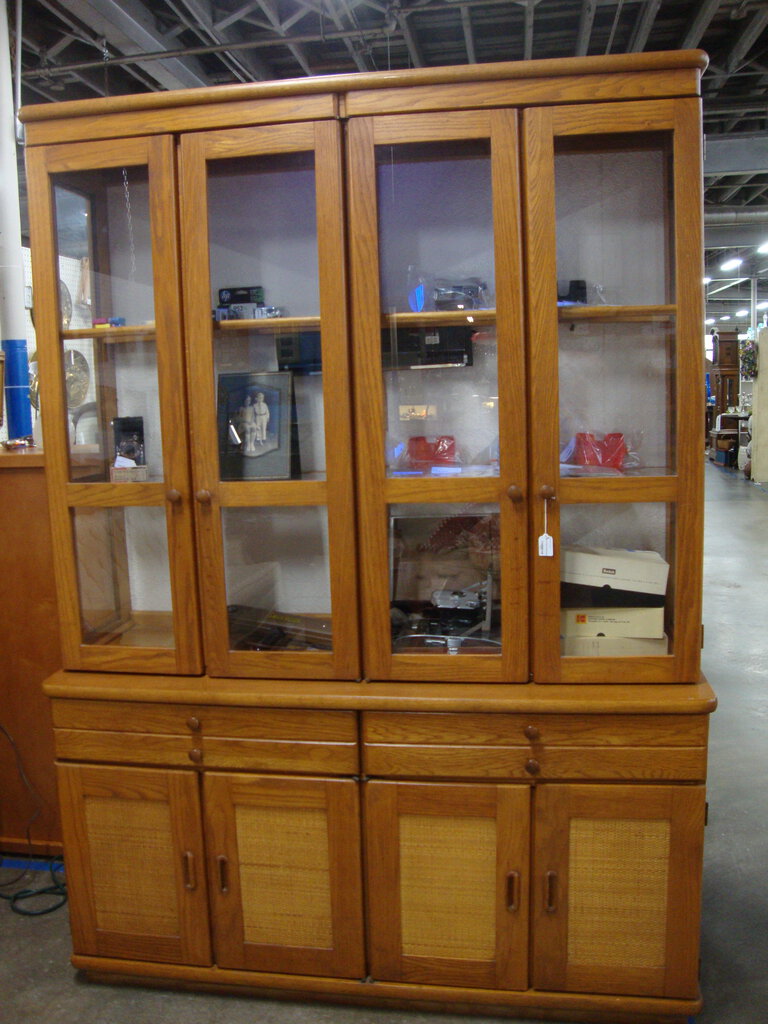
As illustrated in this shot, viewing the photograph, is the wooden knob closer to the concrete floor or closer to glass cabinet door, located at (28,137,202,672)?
glass cabinet door, located at (28,137,202,672)

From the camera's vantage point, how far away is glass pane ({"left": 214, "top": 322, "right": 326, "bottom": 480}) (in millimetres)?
2084

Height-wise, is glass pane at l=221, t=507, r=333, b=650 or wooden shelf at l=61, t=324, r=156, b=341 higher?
wooden shelf at l=61, t=324, r=156, b=341

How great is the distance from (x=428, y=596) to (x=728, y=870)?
61.8 inches

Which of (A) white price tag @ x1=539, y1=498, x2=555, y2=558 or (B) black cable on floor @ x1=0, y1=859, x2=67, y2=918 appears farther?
(B) black cable on floor @ x1=0, y1=859, x2=67, y2=918

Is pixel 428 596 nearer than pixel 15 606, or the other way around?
pixel 428 596

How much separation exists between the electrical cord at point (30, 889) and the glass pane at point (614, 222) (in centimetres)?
240

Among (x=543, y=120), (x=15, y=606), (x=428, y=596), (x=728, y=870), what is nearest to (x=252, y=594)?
(x=428, y=596)

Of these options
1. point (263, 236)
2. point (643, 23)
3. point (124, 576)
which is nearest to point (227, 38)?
point (643, 23)

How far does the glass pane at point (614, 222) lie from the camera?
1.93m

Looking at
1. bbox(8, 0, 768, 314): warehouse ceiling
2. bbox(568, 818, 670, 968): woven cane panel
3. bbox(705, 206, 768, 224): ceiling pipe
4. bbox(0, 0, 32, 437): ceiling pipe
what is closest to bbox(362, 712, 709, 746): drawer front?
bbox(568, 818, 670, 968): woven cane panel

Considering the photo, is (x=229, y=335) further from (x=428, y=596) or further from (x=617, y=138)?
(x=617, y=138)

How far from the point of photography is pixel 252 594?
223 cm

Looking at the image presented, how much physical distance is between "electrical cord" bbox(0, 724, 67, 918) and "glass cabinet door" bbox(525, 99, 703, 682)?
1.85 meters

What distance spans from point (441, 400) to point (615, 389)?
1.50ft
